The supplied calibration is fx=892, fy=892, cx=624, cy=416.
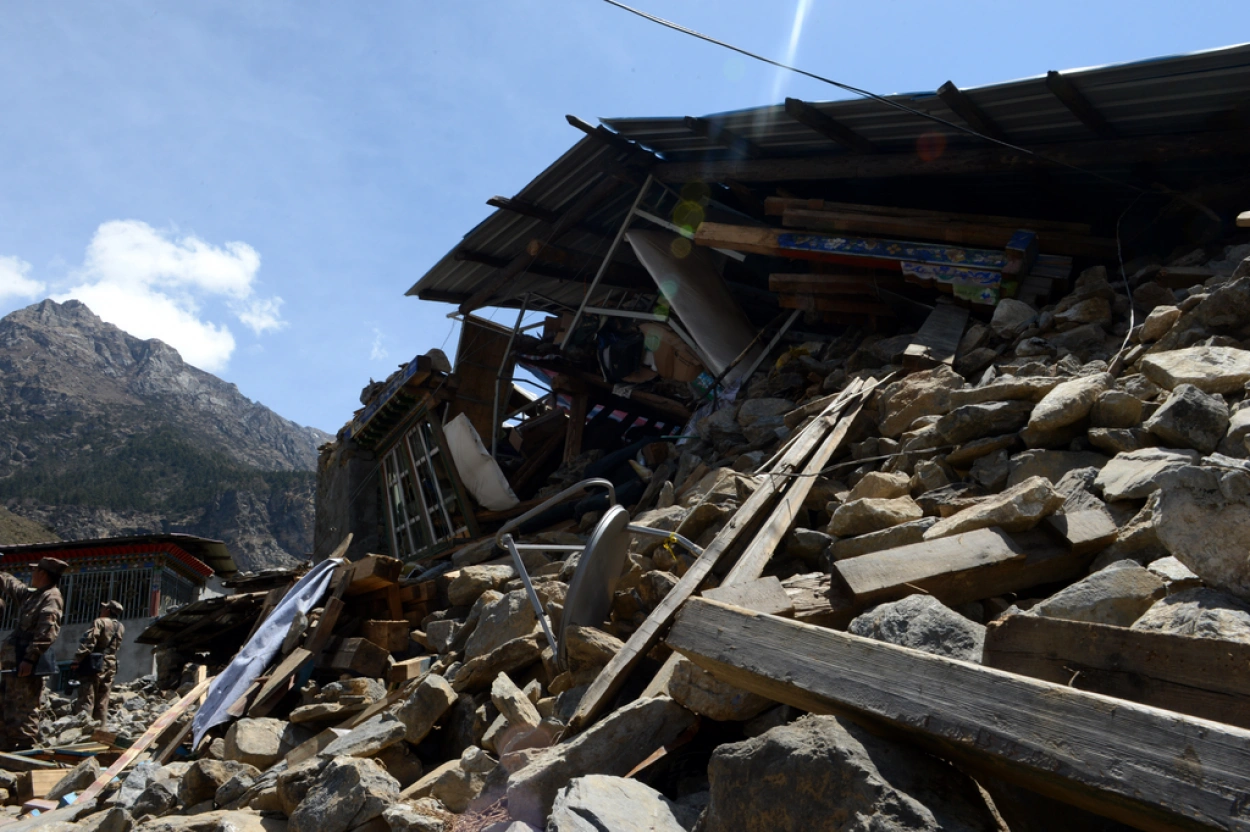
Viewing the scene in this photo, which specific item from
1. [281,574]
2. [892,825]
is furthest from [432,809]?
[281,574]

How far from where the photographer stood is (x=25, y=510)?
207 feet

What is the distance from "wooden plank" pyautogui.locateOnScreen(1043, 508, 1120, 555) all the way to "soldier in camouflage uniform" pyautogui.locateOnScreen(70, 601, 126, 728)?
10661 millimetres

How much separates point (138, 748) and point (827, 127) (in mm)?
7048

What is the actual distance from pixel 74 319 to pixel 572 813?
12822 cm

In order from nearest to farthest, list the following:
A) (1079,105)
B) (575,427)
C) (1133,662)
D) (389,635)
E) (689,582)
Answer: (1133,662)
(689,582)
(1079,105)
(389,635)
(575,427)

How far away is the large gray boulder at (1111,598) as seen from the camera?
2.51 meters

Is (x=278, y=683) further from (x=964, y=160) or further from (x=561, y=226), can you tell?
(x=964, y=160)

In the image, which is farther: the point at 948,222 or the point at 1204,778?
the point at 948,222

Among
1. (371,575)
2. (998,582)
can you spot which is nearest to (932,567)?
(998,582)

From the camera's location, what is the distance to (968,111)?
6.55 metres

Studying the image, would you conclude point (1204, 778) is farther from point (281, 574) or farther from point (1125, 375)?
point (281, 574)

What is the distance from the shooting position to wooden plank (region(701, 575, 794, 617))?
9.85 ft

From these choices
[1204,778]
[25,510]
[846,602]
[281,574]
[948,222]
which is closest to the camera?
[1204,778]

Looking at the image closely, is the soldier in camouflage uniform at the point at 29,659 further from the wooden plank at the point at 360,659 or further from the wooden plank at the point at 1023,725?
the wooden plank at the point at 1023,725
